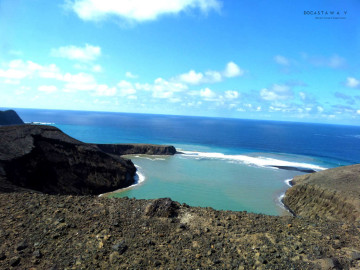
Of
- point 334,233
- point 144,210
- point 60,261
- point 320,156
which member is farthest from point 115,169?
point 320,156

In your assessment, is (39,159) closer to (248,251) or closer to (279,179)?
(248,251)

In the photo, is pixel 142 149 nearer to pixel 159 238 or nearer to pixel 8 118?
pixel 159 238

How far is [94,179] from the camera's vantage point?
28.0 metres

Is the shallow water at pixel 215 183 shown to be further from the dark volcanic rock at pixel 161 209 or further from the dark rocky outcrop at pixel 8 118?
the dark rocky outcrop at pixel 8 118

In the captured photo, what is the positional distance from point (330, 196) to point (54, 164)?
30.5 meters

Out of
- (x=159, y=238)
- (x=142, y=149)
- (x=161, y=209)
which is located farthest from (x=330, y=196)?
(x=142, y=149)

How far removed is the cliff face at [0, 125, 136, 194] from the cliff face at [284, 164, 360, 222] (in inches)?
860

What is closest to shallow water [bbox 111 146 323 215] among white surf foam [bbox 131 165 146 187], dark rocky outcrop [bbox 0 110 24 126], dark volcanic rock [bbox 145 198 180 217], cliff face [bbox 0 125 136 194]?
white surf foam [bbox 131 165 146 187]

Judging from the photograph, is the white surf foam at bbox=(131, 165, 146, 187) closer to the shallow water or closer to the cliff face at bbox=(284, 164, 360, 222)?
the shallow water

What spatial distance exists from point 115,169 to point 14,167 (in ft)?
39.6

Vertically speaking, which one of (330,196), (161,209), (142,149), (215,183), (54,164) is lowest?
(215,183)

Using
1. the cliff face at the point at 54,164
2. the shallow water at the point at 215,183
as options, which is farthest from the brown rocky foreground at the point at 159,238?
the shallow water at the point at 215,183

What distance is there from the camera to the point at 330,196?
22875mm

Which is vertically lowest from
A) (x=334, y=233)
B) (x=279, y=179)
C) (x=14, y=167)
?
(x=279, y=179)
